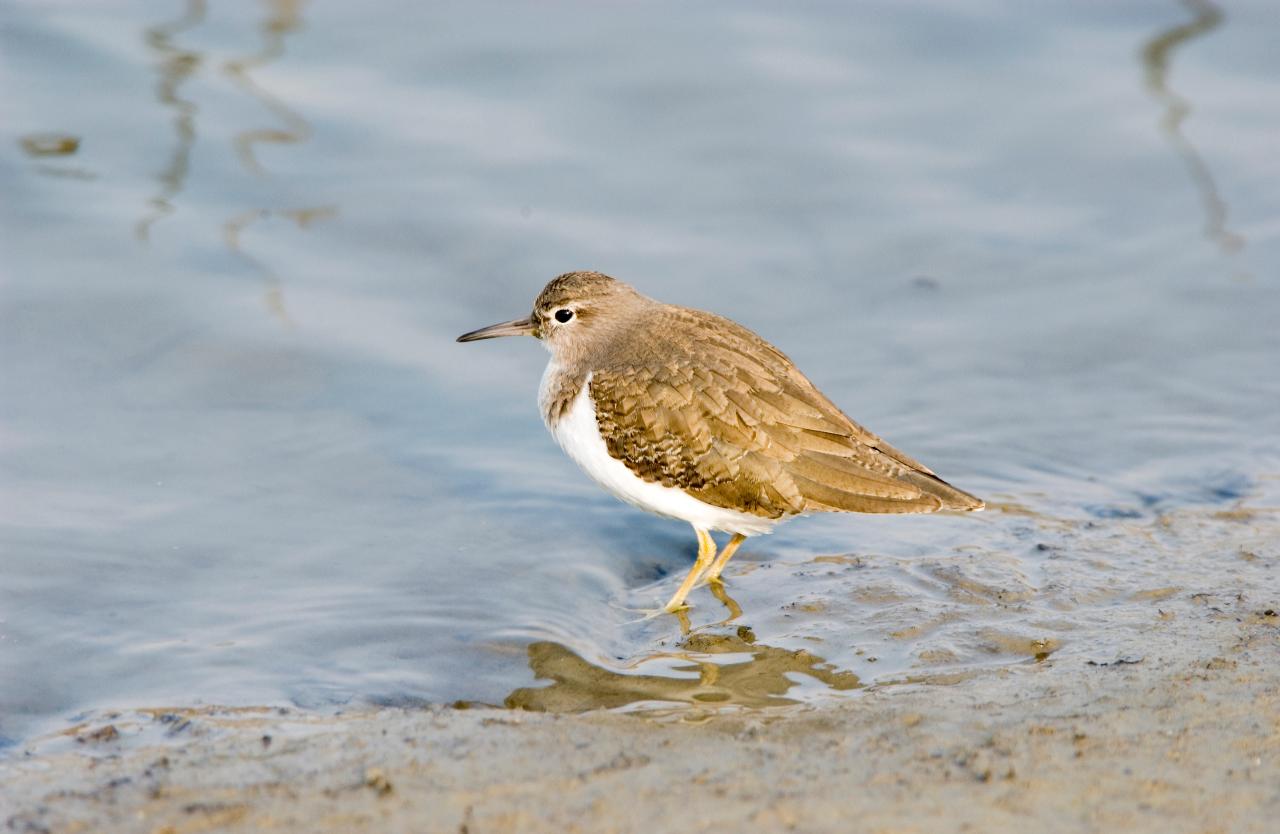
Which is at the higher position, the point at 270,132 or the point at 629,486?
the point at 270,132

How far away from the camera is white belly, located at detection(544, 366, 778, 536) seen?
265 inches

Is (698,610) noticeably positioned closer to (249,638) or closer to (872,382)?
(249,638)

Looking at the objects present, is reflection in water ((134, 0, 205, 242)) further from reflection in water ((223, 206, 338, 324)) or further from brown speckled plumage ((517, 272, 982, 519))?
brown speckled plumage ((517, 272, 982, 519))

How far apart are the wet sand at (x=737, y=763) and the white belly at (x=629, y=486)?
146 centimetres

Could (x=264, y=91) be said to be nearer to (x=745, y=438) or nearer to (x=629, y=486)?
(x=629, y=486)

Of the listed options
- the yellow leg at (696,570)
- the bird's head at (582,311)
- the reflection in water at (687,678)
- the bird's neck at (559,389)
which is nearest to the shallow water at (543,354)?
the reflection in water at (687,678)

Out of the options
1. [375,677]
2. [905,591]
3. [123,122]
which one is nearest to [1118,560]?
[905,591]

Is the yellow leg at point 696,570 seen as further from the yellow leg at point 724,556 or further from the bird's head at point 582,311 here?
the bird's head at point 582,311

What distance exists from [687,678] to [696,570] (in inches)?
46.6

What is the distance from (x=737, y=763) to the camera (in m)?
4.59

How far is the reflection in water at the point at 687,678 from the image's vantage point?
562 centimetres

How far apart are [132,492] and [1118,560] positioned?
4.84 m

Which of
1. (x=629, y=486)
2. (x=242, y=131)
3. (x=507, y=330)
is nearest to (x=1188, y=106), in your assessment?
(x=507, y=330)

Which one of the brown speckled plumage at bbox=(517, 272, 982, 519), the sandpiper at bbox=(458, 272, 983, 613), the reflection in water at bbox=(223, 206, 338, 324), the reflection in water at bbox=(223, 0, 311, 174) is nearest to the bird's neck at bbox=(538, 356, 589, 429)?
the sandpiper at bbox=(458, 272, 983, 613)
